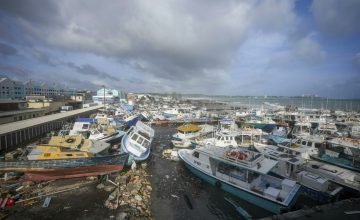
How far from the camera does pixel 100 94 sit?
115 m

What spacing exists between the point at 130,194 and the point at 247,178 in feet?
29.3

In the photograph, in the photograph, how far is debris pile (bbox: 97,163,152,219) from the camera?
44.1ft

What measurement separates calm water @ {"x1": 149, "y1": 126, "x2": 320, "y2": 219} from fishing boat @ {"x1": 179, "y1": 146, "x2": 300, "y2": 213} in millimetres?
677

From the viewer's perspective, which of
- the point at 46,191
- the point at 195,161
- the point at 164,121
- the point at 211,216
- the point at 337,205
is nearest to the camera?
the point at 337,205

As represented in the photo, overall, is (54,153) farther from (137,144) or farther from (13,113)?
(13,113)

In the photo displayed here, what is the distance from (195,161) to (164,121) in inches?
1446

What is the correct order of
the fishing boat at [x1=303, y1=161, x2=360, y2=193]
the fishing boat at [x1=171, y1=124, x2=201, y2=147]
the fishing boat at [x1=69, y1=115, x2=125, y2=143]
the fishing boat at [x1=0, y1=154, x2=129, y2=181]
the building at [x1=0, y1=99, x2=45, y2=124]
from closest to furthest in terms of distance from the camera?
the fishing boat at [x1=303, y1=161, x2=360, y2=193]
the fishing boat at [x1=0, y1=154, x2=129, y2=181]
the fishing boat at [x1=69, y1=115, x2=125, y2=143]
the fishing boat at [x1=171, y1=124, x2=201, y2=147]
the building at [x1=0, y1=99, x2=45, y2=124]

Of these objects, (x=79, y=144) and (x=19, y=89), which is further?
(x=19, y=89)

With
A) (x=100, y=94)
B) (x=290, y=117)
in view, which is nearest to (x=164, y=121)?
(x=290, y=117)

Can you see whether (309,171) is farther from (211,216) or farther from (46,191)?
(46,191)

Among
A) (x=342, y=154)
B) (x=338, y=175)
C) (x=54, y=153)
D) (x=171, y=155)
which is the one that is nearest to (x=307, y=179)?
(x=338, y=175)

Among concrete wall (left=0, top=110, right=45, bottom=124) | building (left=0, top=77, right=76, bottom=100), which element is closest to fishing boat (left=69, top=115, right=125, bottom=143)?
concrete wall (left=0, top=110, right=45, bottom=124)

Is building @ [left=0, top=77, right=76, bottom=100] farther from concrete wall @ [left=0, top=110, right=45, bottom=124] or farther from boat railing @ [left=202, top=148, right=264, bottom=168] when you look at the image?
boat railing @ [left=202, top=148, right=264, bottom=168]

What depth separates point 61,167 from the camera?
686 inches
